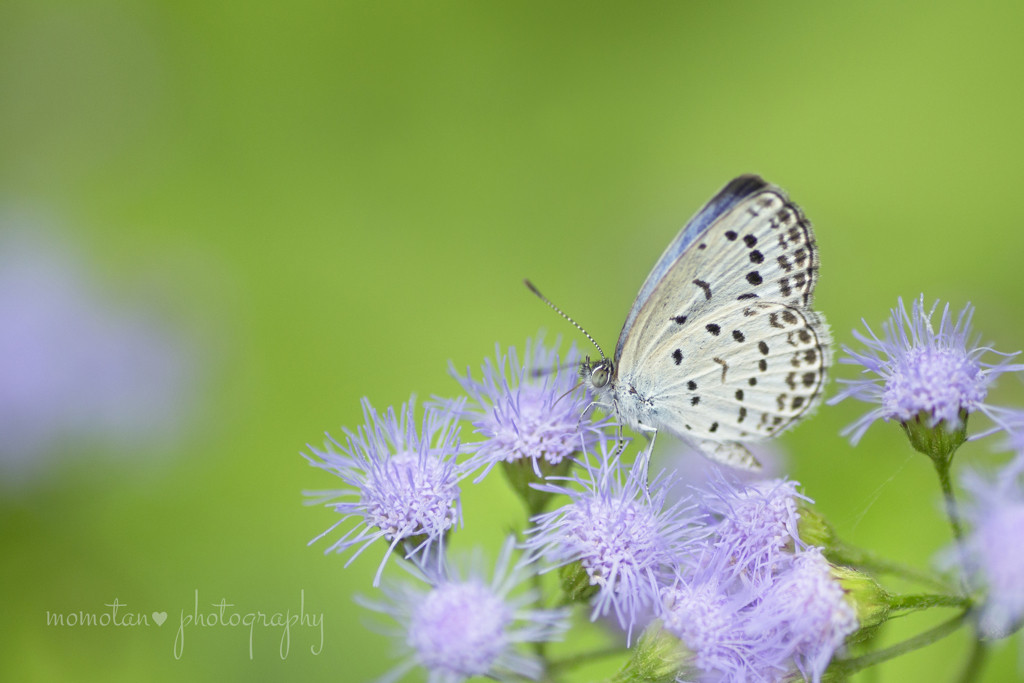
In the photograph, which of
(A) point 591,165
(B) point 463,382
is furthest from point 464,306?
(B) point 463,382

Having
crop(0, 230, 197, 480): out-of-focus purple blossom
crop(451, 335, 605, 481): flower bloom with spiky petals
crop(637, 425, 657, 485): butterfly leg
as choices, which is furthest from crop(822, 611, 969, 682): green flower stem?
crop(0, 230, 197, 480): out-of-focus purple blossom

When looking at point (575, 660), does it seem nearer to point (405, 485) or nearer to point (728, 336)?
point (405, 485)

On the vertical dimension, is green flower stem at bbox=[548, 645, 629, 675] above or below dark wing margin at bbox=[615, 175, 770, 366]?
below

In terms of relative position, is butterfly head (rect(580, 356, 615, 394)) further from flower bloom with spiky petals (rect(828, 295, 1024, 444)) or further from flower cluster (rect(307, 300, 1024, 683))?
flower bloom with spiky petals (rect(828, 295, 1024, 444))

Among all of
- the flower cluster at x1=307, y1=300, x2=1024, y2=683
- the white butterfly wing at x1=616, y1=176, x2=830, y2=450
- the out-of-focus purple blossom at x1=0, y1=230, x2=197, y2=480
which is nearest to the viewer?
the flower cluster at x1=307, y1=300, x2=1024, y2=683

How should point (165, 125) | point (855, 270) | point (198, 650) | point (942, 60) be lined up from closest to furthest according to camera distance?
point (198, 650)
point (855, 270)
point (942, 60)
point (165, 125)

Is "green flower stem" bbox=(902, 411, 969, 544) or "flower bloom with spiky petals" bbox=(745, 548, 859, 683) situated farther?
"green flower stem" bbox=(902, 411, 969, 544)

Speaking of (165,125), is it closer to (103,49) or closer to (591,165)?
(103,49)

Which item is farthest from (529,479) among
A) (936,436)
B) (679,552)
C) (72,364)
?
A: (72,364)
